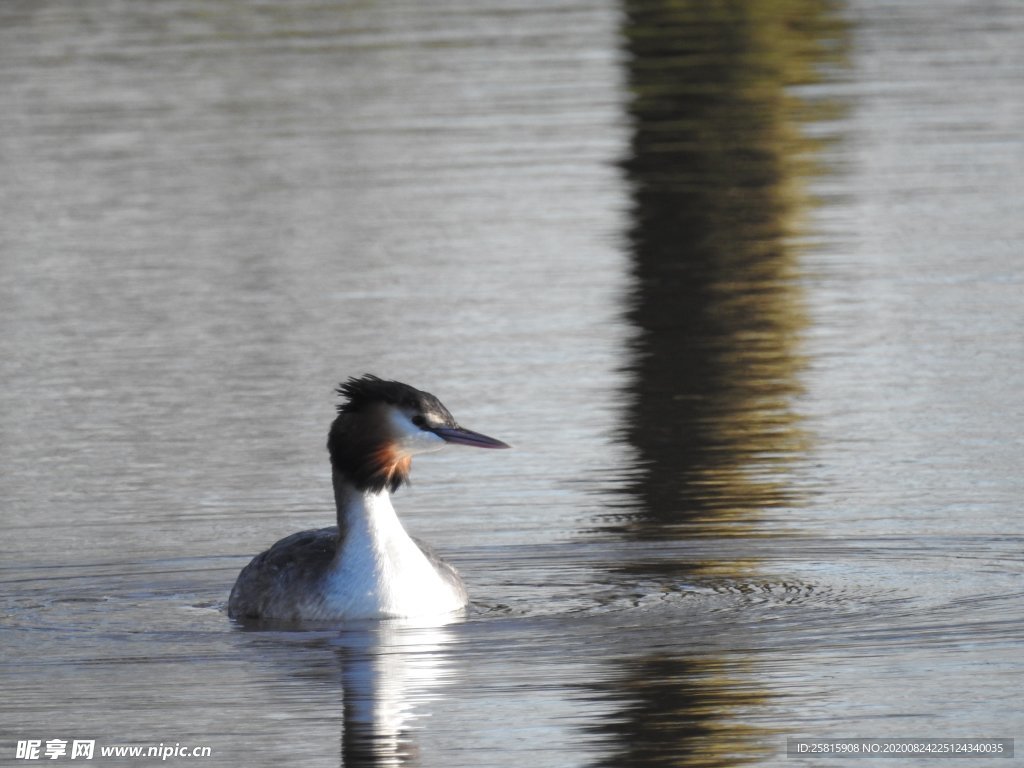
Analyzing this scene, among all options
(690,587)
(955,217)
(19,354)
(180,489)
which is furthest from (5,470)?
(955,217)

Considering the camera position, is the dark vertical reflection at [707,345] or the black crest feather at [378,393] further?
the black crest feather at [378,393]

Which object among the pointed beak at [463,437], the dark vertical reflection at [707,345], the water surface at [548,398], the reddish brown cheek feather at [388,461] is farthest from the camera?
the reddish brown cheek feather at [388,461]

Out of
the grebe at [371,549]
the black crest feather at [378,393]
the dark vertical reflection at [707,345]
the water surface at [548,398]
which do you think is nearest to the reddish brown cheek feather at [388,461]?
the grebe at [371,549]

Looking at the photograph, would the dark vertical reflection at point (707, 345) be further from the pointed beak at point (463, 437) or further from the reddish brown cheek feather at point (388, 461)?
the reddish brown cheek feather at point (388, 461)

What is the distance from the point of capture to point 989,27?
34.6 meters

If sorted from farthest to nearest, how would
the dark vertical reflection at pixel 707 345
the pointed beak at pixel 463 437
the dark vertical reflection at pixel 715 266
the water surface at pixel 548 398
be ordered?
the dark vertical reflection at pixel 715 266
the pointed beak at pixel 463 437
the water surface at pixel 548 398
the dark vertical reflection at pixel 707 345

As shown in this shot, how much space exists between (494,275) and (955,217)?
157 inches

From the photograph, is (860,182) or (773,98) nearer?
(860,182)

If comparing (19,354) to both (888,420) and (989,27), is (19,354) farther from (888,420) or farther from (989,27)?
(989,27)

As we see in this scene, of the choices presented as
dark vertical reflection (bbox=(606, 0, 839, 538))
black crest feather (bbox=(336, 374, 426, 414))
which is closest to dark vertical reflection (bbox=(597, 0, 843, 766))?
dark vertical reflection (bbox=(606, 0, 839, 538))

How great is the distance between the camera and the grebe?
10.0 m

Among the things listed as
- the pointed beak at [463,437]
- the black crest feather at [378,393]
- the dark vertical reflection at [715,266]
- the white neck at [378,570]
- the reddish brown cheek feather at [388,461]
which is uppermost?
the black crest feather at [378,393]

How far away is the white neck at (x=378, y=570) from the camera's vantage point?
9.99 metres

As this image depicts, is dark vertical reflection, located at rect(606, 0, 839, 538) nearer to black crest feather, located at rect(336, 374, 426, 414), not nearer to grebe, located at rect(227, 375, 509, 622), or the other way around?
grebe, located at rect(227, 375, 509, 622)
